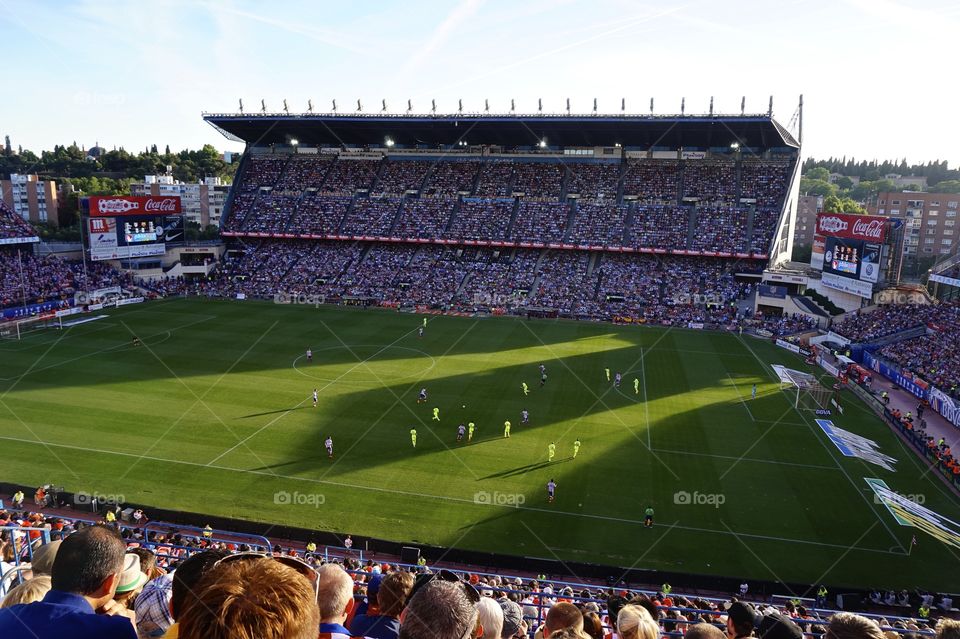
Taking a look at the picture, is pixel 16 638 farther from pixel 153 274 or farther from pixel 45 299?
pixel 153 274

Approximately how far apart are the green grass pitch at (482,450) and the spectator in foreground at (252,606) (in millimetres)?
19578

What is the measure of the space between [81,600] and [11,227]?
76791 millimetres

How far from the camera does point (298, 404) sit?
33719 millimetres

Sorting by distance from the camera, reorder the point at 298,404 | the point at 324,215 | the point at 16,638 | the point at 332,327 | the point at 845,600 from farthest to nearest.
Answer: the point at 324,215, the point at 332,327, the point at 298,404, the point at 845,600, the point at 16,638

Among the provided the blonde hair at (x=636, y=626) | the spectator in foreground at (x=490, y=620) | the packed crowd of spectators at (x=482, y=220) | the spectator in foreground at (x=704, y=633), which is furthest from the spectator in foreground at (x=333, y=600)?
the packed crowd of spectators at (x=482, y=220)

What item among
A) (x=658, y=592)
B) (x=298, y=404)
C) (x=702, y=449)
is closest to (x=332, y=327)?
(x=298, y=404)

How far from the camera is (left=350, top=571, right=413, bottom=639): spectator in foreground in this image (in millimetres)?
5289

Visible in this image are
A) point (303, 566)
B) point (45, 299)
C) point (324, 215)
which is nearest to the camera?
point (303, 566)

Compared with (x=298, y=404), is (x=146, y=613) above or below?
above

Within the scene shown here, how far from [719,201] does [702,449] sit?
162ft

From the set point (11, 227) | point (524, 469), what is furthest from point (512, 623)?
point (11, 227)

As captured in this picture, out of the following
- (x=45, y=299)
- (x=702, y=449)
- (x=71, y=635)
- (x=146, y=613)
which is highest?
(x=71, y=635)

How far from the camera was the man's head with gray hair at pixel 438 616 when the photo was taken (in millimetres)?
3564

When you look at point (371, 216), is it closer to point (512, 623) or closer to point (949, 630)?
point (512, 623)
